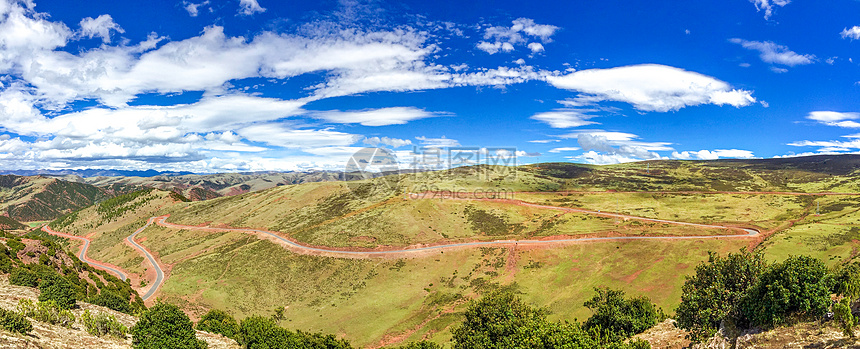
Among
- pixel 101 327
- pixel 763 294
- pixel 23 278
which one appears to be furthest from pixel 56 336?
pixel 763 294

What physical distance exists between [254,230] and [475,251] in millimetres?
86062

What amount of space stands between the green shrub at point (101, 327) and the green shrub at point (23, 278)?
21.0 meters

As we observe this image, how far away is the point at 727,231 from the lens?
3398 inches

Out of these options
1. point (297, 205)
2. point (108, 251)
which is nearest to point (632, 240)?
point (297, 205)

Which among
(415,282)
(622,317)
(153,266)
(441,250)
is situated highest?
(622,317)

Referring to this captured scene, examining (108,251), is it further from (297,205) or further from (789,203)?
(789,203)

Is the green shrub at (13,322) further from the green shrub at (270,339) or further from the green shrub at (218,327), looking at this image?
the green shrub at (218,327)

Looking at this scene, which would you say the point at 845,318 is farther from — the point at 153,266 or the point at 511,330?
the point at 153,266

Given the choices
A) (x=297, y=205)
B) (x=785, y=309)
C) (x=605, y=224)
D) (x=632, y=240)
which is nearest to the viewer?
(x=785, y=309)

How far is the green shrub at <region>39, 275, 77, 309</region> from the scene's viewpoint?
1467 inches

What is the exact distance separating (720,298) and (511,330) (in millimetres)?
18140

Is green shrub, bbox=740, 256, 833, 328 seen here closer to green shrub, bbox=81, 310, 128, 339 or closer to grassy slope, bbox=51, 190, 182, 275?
green shrub, bbox=81, 310, 128, 339

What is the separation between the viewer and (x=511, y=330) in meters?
35.7

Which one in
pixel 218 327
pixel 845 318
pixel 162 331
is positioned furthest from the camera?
pixel 218 327
